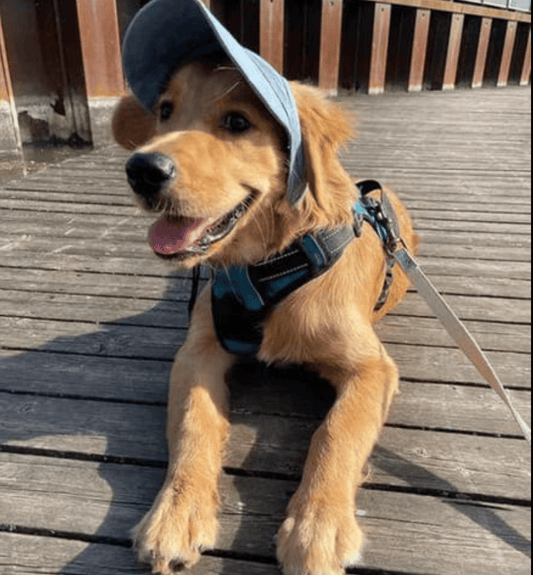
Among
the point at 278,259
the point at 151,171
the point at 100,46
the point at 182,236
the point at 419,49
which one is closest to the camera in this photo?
the point at 151,171

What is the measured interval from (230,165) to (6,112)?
4.87 meters

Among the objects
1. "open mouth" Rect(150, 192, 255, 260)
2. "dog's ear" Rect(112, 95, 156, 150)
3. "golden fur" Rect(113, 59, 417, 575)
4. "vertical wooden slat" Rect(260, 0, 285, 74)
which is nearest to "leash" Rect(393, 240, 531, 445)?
"golden fur" Rect(113, 59, 417, 575)

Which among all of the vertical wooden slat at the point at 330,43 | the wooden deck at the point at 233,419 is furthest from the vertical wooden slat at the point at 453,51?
the wooden deck at the point at 233,419

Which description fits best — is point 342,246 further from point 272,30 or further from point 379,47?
point 379,47

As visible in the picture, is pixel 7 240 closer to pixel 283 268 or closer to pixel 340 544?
pixel 283 268

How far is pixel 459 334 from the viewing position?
1.76m

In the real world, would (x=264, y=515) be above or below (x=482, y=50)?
above

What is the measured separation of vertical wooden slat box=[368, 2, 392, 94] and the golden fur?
9.29 metres

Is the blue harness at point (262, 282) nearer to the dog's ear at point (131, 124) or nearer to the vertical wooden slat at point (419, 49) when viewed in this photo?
the dog's ear at point (131, 124)

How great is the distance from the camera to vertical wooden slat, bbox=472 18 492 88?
13.2m

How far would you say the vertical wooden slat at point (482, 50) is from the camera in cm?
1321

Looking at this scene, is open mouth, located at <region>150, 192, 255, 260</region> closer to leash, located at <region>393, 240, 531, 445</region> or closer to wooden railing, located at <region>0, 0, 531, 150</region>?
leash, located at <region>393, 240, 531, 445</region>

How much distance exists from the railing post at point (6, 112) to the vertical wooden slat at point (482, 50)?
11.2 m

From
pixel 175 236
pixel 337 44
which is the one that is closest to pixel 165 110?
pixel 175 236
